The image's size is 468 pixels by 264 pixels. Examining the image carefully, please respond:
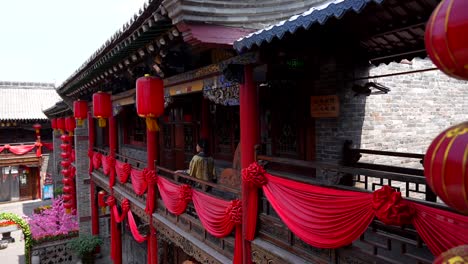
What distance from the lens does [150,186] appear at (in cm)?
727

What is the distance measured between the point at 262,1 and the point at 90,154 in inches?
427

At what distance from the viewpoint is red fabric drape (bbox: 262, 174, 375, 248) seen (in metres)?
2.92

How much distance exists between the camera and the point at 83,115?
1235 cm

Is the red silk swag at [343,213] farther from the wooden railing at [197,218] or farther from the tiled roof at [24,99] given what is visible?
the tiled roof at [24,99]

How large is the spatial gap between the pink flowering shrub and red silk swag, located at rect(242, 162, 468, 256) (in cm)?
1243

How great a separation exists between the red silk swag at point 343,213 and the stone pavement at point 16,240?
15.5m

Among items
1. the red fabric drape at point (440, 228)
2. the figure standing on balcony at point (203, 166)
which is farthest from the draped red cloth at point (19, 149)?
the red fabric drape at point (440, 228)

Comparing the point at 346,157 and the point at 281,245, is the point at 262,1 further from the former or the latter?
the point at 281,245

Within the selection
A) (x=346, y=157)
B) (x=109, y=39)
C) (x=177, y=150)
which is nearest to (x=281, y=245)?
(x=346, y=157)

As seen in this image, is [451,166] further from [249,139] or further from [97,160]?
[97,160]

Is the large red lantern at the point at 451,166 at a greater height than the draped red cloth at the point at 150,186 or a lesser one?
greater

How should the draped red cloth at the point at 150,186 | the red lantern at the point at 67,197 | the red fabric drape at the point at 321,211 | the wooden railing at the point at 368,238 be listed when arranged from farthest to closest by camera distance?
the red lantern at the point at 67,197
the draped red cloth at the point at 150,186
the red fabric drape at the point at 321,211
the wooden railing at the point at 368,238

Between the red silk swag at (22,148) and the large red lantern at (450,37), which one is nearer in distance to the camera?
the large red lantern at (450,37)

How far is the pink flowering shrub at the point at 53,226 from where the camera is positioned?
1377cm
